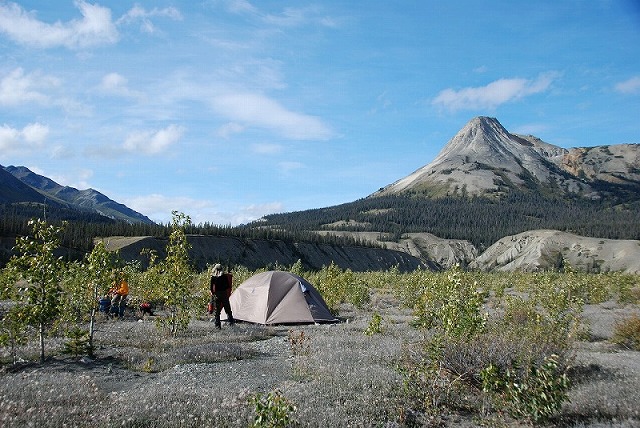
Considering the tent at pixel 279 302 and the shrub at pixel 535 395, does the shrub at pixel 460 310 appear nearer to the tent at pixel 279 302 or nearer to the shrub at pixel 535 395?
the shrub at pixel 535 395

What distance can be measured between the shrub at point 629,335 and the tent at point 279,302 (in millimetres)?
11209

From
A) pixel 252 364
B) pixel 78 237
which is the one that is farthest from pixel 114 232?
pixel 252 364

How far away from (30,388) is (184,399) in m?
3.04

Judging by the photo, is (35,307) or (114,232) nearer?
(35,307)

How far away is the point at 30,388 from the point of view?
28.0 feet

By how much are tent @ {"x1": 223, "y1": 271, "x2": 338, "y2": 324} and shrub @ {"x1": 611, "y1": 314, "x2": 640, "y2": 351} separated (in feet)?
36.8

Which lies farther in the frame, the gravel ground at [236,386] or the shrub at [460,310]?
the shrub at [460,310]

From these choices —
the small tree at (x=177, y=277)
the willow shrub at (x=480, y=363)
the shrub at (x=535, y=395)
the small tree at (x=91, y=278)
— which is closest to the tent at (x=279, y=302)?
the small tree at (x=177, y=277)

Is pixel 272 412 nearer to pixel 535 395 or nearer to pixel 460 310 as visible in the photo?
pixel 535 395

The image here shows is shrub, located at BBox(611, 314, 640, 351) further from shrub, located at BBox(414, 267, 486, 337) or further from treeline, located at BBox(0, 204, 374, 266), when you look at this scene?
treeline, located at BBox(0, 204, 374, 266)

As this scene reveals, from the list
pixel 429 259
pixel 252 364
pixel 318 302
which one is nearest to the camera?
pixel 252 364

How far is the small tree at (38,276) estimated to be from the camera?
36.6ft

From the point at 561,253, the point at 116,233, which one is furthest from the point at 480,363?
the point at 561,253

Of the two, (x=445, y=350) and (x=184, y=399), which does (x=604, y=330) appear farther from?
(x=184, y=399)
